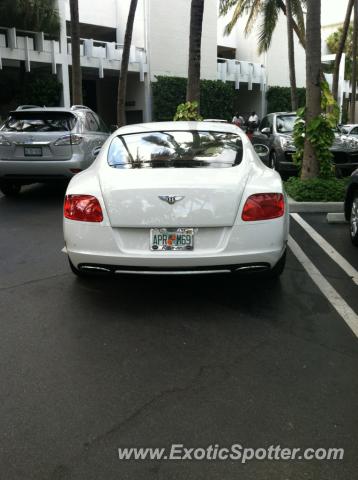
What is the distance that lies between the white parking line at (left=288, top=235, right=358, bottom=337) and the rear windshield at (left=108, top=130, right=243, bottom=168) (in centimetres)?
144

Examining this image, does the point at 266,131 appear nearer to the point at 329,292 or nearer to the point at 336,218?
the point at 336,218

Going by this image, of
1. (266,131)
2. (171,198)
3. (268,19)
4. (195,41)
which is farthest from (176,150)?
(268,19)

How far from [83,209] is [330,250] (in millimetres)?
3266

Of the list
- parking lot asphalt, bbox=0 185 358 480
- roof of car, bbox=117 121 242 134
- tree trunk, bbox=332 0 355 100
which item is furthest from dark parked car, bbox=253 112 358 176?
tree trunk, bbox=332 0 355 100

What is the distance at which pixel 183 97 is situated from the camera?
2989 centimetres

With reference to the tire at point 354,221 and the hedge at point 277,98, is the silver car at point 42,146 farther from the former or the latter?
the hedge at point 277,98

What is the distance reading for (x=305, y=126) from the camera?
368 inches

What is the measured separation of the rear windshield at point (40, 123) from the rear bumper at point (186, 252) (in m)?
5.45

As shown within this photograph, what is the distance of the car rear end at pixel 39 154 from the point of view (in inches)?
353

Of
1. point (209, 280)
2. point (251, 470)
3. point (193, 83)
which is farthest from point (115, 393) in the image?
point (193, 83)

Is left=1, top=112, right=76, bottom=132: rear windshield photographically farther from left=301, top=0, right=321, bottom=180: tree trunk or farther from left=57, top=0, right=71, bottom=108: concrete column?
left=57, top=0, right=71, bottom=108: concrete column

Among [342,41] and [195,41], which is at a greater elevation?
[342,41]

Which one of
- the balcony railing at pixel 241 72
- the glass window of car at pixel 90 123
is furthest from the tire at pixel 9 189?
the balcony railing at pixel 241 72

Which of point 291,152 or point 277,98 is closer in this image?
point 291,152
